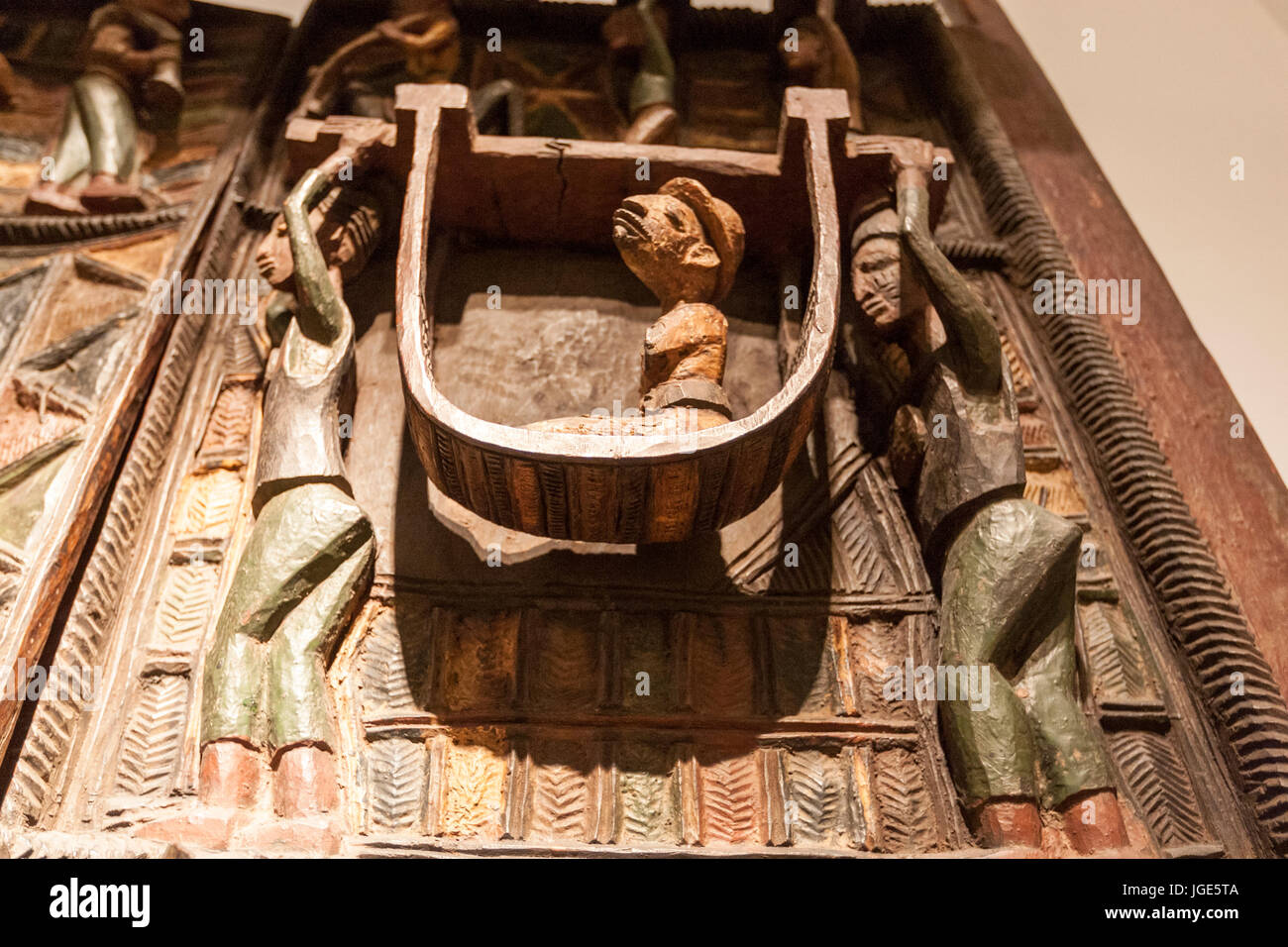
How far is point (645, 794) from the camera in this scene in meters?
2.46

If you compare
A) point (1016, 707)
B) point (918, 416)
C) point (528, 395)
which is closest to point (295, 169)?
point (528, 395)

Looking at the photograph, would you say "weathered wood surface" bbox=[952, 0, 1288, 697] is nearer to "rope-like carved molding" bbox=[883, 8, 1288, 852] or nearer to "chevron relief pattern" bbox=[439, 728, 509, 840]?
"rope-like carved molding" bbox=[883, 8, 1288, 852]

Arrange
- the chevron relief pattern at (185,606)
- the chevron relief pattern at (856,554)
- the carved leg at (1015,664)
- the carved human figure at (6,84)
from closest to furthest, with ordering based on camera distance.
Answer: the carved leg at (1015,664) < the chevron relief pattern at (185,606) < the chevron relief pattern at (856,554) < the carved human figure at (6,84)

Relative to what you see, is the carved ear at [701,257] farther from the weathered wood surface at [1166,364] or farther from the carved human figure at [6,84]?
the carved human figure at [6,84]

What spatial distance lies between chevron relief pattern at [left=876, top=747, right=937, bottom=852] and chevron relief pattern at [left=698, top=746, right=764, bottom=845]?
280 mm

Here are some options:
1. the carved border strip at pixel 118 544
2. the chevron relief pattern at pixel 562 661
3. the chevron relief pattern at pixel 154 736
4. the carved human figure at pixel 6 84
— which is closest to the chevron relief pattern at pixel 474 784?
the chevron relief pattern at pixel 562 661

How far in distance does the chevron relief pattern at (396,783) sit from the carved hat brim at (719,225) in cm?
142

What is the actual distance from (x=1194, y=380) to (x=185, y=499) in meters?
3.00

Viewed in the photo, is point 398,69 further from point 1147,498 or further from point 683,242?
point 1147,498

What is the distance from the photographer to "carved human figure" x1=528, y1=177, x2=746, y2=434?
265cm

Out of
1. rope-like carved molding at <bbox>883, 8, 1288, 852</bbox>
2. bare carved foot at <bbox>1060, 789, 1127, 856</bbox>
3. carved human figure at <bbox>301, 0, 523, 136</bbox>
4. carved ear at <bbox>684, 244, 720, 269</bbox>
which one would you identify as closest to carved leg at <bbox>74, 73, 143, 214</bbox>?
carved human figure at <bbox>301, 0, 523, 136</bbox>

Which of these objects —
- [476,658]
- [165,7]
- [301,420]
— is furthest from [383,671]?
[165,7]

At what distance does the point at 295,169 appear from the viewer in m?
3.43

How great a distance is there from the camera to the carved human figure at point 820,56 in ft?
13.2
